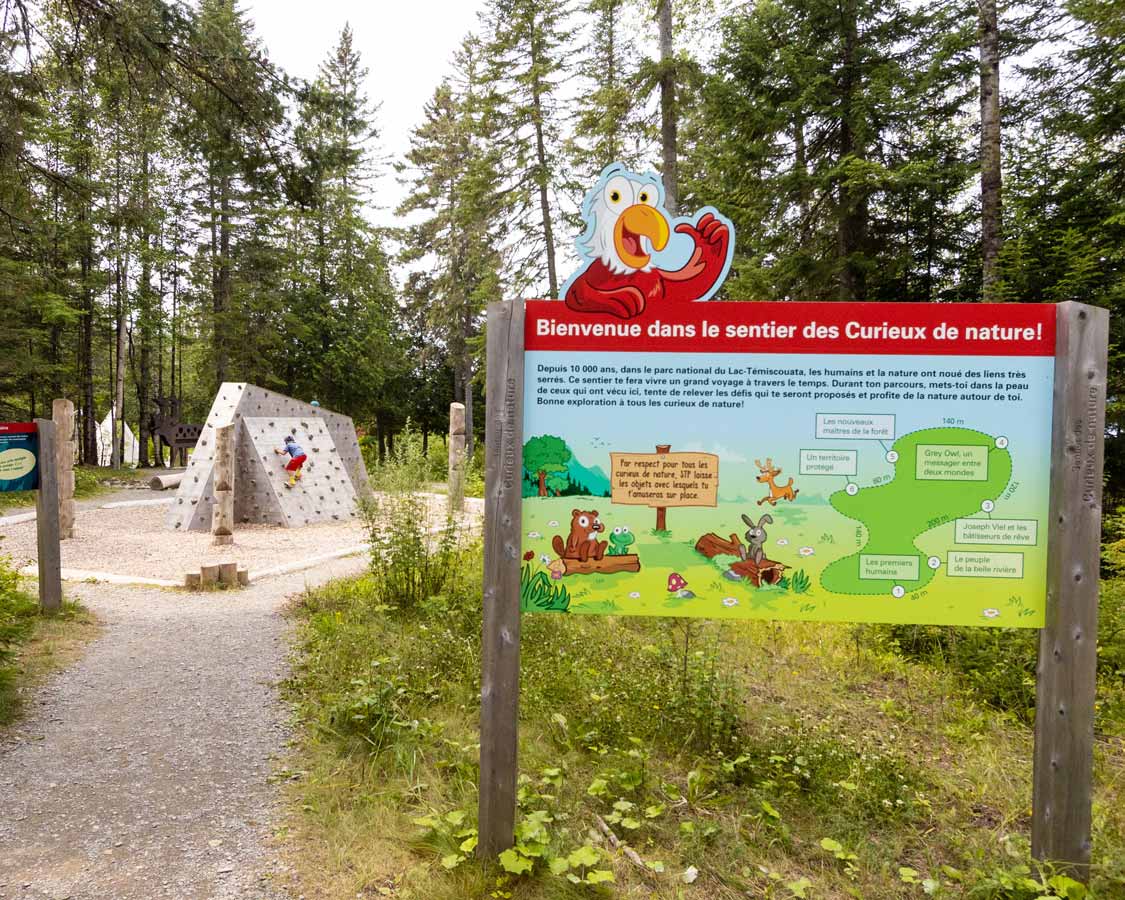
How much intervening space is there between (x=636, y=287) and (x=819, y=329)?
28.4 inches

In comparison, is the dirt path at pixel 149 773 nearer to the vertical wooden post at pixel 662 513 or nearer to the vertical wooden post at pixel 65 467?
the vertical wooden post at pixel 662 513

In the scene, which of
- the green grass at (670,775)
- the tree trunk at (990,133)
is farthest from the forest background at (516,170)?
the green grass at (670,775)

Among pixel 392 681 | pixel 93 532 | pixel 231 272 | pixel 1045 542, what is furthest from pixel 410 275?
pixel 1045 542

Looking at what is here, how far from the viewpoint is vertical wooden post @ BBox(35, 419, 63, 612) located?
6.34 meters

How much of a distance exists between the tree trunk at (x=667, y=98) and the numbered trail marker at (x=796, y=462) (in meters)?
11.2

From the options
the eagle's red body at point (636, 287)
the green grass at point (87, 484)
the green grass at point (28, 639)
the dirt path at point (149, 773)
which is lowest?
the dirt path at point (149, 773)

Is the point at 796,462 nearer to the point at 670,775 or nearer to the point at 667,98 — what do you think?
the point at 670,775

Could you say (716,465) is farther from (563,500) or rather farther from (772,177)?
(772,177)

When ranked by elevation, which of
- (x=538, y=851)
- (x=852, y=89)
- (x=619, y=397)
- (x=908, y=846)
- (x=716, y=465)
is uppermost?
(x=852, y=89)

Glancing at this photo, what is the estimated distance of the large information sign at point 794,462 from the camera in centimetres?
275

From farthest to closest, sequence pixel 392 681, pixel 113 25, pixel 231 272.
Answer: pixel 231 272
pixel 113 25
pixel 392 681

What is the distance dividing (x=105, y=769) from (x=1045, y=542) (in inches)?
180

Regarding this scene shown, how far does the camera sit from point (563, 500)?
2.82 metres

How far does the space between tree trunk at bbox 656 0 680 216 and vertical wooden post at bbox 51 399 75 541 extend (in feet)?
36.5
